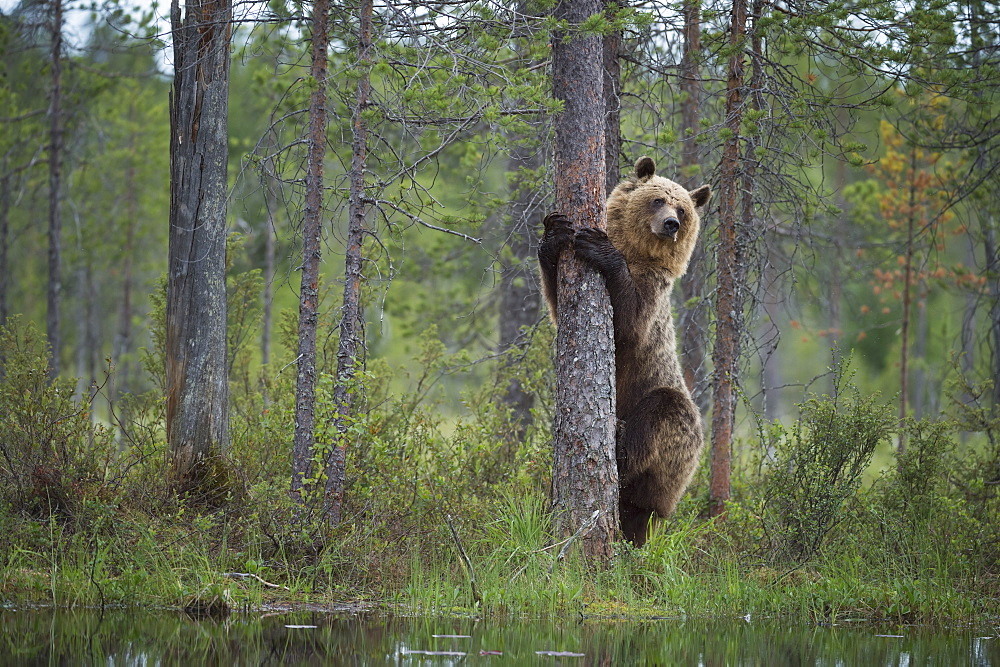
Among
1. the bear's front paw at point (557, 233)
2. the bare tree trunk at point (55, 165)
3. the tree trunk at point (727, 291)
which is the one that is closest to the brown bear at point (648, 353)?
the bear's front paw at point (557, 233)

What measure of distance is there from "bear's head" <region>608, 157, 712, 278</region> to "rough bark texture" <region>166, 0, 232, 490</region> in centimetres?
365

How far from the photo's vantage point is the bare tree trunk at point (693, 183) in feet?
32.2

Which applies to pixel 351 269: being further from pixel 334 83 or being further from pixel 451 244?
pixel 451 244

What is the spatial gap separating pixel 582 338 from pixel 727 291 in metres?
2.69

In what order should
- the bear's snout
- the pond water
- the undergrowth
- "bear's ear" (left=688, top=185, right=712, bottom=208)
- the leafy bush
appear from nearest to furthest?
the pond water
the undergrowth
the leafy bush
the bear's snout
"bear's ear" (left=688, top=185, right=712, bottom=208)

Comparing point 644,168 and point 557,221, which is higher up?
point 644,168

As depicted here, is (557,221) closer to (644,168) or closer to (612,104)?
(644,168)

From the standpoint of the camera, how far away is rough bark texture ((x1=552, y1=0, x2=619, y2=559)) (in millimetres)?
7117

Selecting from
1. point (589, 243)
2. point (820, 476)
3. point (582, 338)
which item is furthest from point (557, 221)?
point (820, 476)

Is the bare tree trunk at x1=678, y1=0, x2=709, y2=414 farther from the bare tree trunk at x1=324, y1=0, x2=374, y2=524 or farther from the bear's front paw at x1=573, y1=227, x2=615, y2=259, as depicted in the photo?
the bare tree trunk at x1=324, y1=0, x2=374, y2=524

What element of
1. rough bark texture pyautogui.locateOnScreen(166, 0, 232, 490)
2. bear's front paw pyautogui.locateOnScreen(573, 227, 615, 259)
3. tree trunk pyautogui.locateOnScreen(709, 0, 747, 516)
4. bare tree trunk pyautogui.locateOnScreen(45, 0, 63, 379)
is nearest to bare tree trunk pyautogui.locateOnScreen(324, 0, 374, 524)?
rough bark texture pyautogui.locateOnScreen(166, 0, 232, 490)

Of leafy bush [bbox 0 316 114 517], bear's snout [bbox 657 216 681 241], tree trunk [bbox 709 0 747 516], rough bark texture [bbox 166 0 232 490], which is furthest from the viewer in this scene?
tree trunk [bbox 709 0 747 516]

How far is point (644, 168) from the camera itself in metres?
8.41

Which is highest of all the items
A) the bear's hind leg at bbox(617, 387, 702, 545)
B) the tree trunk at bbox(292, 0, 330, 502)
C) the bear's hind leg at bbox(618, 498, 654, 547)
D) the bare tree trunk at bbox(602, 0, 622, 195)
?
the bare tree trunk at bbox(602, 0, 622, 195)
